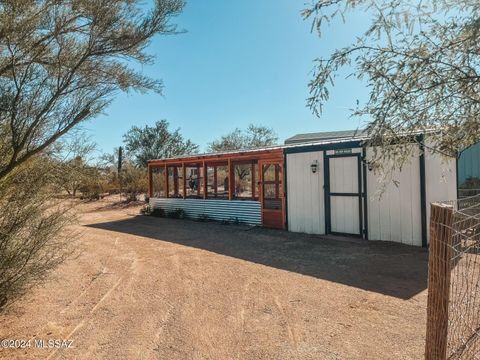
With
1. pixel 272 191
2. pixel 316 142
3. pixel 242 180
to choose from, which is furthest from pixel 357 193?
pixel 242 180

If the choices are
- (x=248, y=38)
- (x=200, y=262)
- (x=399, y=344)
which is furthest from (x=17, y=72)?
(x=248, y=38)

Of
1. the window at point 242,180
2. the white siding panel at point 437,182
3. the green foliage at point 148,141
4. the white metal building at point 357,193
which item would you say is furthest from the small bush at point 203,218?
the green foliage at point 148,141

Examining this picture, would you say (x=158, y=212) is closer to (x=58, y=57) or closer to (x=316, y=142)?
(x=316, y=142)

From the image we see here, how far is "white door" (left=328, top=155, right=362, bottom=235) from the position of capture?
792 centimetres

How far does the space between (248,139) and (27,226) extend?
29.2 metres

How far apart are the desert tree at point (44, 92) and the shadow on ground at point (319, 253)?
3705 millimetres

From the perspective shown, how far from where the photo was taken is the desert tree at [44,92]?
3326mm

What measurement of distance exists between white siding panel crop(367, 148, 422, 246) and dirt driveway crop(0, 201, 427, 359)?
0.47 m

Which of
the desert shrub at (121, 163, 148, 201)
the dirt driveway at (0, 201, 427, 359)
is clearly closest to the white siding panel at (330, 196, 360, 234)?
the dirt driveway at (0, 201, 427, 359)

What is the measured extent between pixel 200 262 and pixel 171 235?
3275 millimetres

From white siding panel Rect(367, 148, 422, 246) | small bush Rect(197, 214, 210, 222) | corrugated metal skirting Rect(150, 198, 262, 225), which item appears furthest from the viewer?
small bush Rect(197, 214, 210, 222)

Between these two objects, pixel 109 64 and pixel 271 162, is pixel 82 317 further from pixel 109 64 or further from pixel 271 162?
pixel 271 162

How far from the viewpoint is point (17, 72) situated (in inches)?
138

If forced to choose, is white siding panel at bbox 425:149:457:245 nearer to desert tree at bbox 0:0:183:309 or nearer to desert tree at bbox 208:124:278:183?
desert tree at bbox 0:0:183:309
